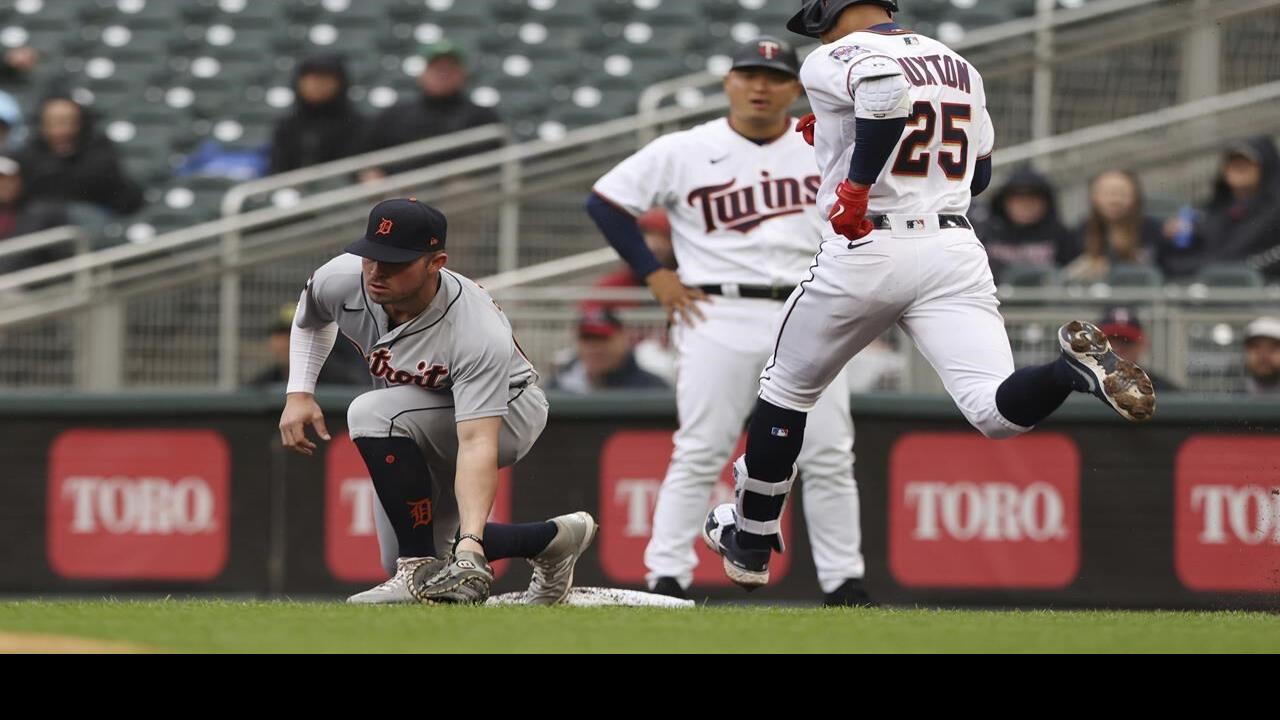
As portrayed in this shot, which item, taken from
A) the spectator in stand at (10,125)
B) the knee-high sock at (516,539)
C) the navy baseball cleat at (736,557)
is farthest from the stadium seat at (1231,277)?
the spectator in stand at (10,125)

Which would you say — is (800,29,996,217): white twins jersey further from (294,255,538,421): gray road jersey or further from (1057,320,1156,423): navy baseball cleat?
(294,255,538,421): gray road jersey

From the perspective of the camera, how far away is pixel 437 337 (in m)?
5.25

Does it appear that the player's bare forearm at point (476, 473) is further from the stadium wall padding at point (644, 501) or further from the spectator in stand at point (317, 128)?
the spectator in stand at point (317, 128)

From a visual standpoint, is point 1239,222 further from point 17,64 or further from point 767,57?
point 17,64

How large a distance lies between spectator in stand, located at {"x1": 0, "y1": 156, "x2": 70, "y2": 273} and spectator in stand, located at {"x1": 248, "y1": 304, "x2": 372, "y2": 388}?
1646mm

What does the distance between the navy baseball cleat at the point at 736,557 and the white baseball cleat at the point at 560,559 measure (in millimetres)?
409

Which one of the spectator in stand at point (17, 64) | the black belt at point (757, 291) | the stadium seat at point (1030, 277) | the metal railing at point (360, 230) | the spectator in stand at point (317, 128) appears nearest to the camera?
the black belt at point (757, 291)

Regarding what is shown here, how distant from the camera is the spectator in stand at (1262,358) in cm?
780

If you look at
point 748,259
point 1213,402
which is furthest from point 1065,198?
point 748,259

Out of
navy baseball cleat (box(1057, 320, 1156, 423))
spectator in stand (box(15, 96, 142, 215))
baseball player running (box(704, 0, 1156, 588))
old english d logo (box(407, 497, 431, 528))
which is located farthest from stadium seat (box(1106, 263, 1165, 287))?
spectator in stand (box(15, 96, 142, 215))

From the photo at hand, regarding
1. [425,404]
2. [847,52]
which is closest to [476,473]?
[425,404]

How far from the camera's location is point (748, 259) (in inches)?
252

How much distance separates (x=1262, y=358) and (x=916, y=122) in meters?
3.50

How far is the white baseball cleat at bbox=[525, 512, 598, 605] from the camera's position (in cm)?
549
